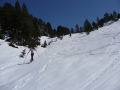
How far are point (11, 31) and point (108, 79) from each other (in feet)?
107

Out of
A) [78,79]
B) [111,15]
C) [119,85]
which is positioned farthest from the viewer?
[111,15]

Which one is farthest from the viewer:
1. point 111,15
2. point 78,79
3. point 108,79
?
point 111,15

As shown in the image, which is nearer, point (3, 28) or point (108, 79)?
Result: point (108, 79)

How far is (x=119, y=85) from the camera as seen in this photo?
5715 millimetres

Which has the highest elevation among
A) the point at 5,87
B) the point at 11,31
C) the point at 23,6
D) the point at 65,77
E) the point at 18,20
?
the point at 23,6

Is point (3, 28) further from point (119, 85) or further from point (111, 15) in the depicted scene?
point (111, 15)

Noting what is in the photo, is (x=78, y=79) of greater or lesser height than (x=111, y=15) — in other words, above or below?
below

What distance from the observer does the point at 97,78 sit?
725cm

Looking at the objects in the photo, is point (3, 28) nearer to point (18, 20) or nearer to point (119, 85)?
point (18, 20)

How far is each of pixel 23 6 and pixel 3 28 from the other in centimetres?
1845

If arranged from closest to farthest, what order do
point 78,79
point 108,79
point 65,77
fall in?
1. point 108,79
2. point 78,79
3. point 65,77

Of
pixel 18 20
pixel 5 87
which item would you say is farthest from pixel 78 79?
pixel 18 20

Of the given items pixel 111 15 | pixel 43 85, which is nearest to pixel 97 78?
→ pixel 43 85

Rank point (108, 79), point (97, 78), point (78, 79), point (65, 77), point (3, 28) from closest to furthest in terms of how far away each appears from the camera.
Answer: point (108, 79) < point (97, 78) < point (78, 79) < point (65, 77) < point (3, 28)
